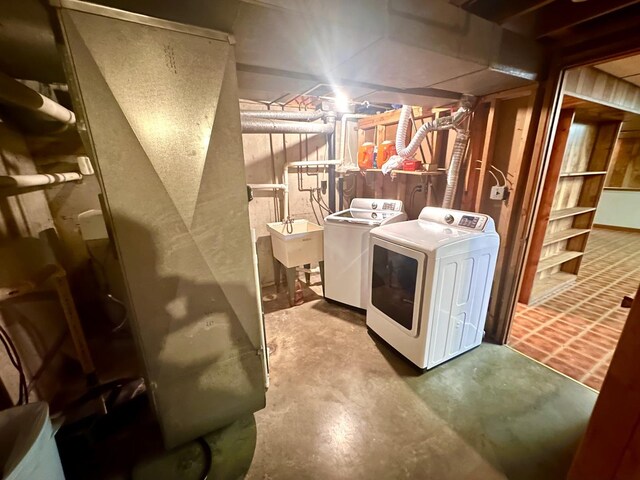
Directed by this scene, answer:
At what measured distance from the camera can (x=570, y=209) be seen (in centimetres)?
326

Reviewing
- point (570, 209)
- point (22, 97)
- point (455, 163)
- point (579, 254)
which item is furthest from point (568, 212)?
point (22, 97)

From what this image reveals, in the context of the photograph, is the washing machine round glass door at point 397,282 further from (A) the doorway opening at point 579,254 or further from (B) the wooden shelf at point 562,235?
(B) the wooden shelf at point 562,235

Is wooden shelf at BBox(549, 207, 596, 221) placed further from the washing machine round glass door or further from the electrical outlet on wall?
the washing machine round glass door

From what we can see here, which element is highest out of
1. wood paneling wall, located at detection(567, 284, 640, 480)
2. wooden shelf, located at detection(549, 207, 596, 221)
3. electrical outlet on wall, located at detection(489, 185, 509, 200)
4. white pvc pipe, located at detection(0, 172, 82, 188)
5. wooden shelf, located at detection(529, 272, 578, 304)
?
white pvc pipe, located at detection(0, 172, 82, 188)

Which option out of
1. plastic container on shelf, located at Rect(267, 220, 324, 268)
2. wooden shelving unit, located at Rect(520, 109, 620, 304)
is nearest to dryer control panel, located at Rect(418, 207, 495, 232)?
plastic container on shelf, located at Rect(267, 220, 324, 268)

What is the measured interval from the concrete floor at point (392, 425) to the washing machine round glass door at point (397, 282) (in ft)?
1.32

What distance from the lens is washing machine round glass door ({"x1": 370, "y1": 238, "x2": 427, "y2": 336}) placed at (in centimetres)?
186

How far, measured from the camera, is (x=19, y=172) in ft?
5.90

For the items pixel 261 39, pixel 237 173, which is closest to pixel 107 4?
pixel 261 39

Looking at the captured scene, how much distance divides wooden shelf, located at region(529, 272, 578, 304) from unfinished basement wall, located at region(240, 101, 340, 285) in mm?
2872

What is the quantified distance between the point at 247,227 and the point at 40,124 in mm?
1920

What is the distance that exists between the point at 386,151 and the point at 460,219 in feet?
4.19

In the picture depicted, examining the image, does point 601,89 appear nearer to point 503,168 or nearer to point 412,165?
point 503,168

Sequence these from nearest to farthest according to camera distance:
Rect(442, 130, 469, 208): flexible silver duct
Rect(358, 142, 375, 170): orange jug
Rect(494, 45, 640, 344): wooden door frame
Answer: Rect(494, 45, 640, 344): wooden door frame, Rect(442, 130, 469, 208): flexible silver duct, Rect(358, 142, 375, 170): orange jug
